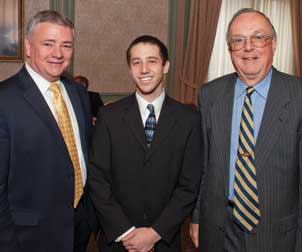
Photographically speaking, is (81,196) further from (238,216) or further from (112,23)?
(112,23)

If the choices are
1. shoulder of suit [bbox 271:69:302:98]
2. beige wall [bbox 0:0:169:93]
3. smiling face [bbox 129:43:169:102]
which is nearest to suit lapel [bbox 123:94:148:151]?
smiling face [bbox 129:43:169:102]

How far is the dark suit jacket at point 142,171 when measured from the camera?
1984mm

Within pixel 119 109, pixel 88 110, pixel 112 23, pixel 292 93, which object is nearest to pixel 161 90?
pixel 119 109

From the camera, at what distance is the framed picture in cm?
500

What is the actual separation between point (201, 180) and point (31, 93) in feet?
3.22

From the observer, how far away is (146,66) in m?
1.97

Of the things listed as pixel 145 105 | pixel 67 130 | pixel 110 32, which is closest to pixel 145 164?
pixel 145 105

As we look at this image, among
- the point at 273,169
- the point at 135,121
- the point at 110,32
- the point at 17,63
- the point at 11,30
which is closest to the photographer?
the point at 273,169

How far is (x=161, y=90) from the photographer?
2078mm

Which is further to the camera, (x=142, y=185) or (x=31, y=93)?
(x=142, y=185)

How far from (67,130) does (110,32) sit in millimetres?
4002

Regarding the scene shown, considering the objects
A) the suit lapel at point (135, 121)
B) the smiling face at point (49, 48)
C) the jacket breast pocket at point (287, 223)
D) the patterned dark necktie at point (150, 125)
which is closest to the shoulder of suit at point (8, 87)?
the smiling face at point (49, 48)

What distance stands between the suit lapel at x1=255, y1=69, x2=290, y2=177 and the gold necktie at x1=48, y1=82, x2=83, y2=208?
2.92 ft

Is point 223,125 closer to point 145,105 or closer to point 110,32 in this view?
point 145,105
